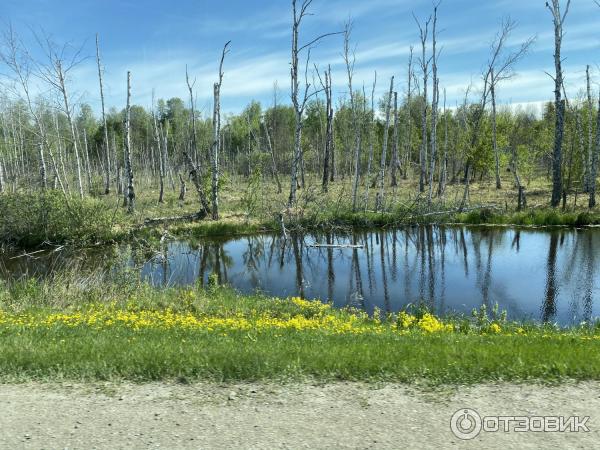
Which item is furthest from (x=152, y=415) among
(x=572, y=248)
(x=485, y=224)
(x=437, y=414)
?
(x=485, y=224)

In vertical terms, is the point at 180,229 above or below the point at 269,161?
below

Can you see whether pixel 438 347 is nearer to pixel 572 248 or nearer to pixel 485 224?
pixel 572 248

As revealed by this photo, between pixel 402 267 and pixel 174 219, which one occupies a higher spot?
pixel 174 219

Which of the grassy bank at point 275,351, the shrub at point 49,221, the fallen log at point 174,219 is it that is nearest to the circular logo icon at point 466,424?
the grassy bank at point 275,351

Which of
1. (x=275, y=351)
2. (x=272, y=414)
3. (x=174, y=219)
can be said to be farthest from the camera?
(x=174, y=219)

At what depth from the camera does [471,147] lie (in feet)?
126

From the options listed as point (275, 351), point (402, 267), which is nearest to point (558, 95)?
point (402, 267)

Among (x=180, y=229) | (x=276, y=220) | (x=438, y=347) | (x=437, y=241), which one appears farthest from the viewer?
(x=276, y=220)

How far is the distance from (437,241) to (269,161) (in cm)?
3623
